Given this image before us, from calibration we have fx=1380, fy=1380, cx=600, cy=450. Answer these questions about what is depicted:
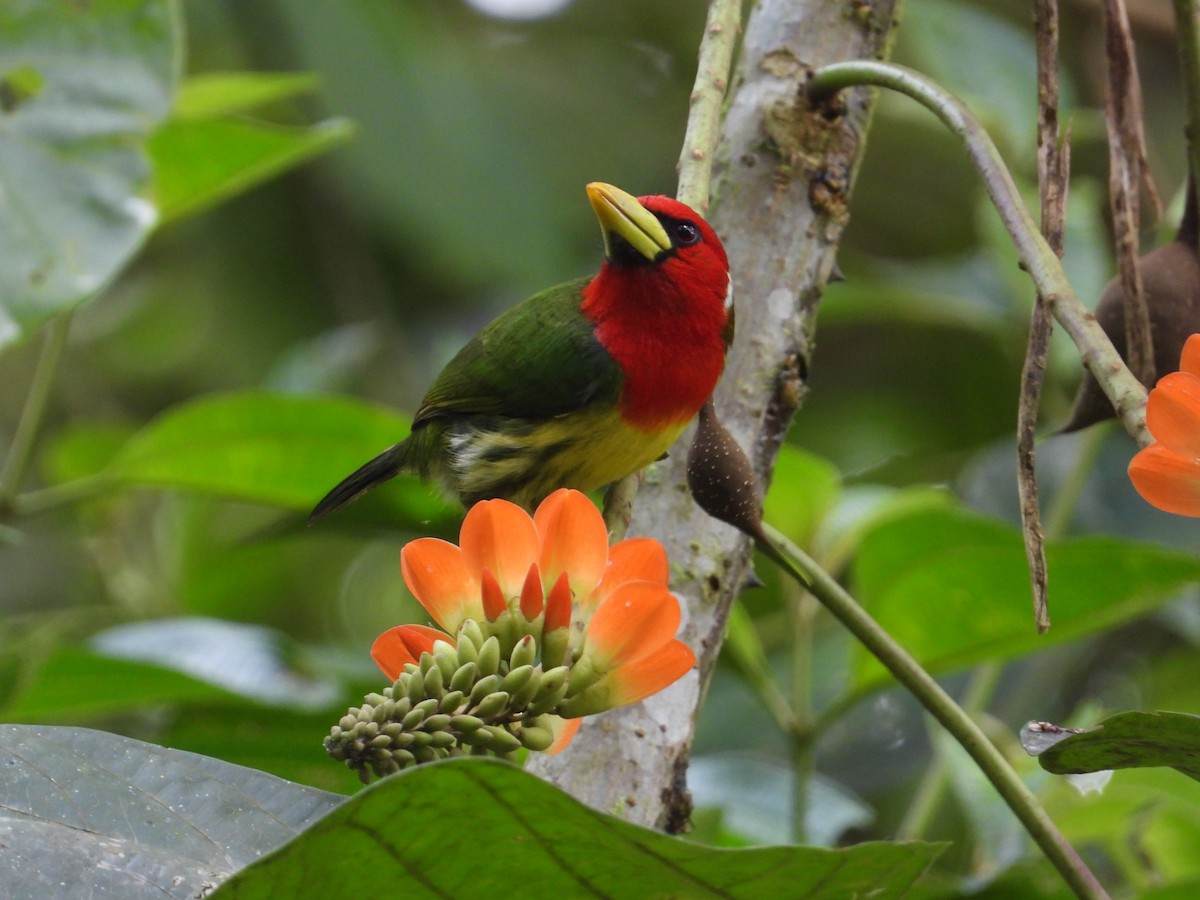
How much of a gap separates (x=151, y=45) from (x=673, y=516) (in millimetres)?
1604

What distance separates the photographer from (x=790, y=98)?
165 centimetres

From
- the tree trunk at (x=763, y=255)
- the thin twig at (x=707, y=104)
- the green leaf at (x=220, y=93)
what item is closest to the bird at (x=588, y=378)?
the tree trunk at (x=763, y=255)

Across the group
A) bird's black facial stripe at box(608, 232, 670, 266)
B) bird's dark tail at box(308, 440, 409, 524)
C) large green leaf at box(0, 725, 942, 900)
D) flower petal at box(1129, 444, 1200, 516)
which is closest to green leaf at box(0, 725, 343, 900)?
large green leaf at box(0, 725, 942, 900)

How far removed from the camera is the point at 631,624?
3.24 feet

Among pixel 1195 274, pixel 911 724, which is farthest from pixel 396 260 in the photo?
pixel 1195 274

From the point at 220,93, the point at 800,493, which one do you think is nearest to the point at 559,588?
the point at 800,493

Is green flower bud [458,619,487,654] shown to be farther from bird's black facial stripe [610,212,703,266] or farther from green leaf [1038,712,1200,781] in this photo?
bird's black facial stripe [610,212,703,266]

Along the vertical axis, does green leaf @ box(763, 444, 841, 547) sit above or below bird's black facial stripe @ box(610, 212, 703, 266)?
below

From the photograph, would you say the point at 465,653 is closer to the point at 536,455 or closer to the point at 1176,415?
the point at 1176,415

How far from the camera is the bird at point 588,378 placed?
1.92 metres

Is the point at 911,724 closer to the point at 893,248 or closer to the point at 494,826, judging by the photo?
the point at 893,248

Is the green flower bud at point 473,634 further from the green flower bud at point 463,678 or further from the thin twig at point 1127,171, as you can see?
the thin twig at point 1127,171

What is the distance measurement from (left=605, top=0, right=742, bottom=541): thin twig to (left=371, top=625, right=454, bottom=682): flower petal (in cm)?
46

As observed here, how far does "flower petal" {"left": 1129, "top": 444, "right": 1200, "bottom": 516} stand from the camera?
916mm
